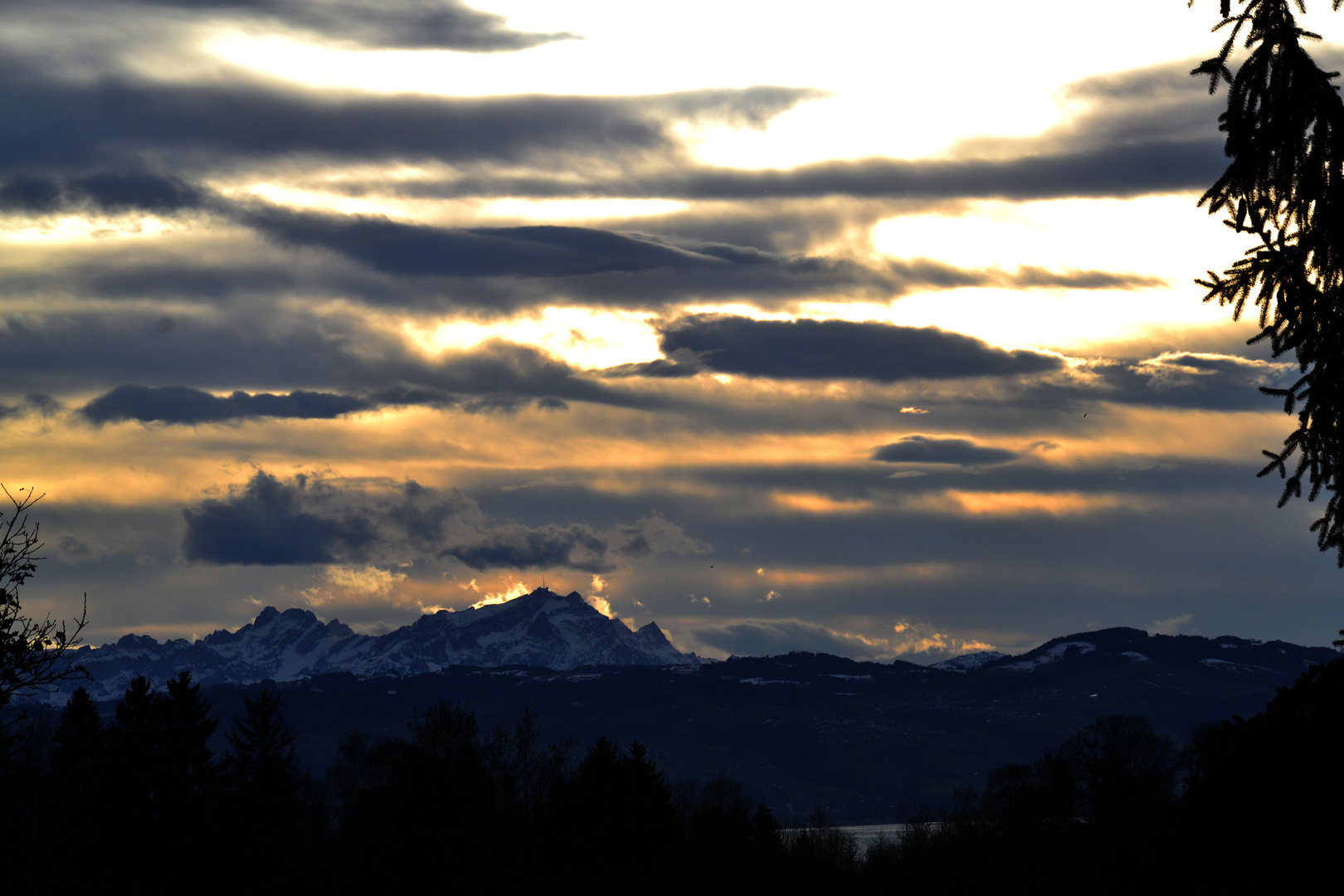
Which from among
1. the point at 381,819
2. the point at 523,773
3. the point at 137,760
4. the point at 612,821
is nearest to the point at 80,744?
the point at 137,760

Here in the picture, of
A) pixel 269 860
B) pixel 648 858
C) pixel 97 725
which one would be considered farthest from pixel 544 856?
pixel 97 725

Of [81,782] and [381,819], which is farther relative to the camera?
[381,819]

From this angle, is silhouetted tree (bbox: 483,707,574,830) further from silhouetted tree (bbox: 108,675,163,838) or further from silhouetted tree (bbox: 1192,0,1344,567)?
silhouetted tree (bbox: 1192,0,1344,567)

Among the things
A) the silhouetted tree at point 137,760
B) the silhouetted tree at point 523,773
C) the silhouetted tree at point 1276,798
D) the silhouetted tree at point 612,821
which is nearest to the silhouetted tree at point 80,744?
the silhouetted tree at point 137,760

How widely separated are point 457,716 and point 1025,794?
55.7 meters

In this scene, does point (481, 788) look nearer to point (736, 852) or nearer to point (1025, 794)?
point (736, 852)

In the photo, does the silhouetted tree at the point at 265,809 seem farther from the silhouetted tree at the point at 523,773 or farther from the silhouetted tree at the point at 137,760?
the silhouetted tree at the point at 523,773

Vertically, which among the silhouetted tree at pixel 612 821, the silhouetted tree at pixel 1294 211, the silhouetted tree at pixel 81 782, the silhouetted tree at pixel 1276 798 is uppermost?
the silhouetted tree at pixel 1294 211

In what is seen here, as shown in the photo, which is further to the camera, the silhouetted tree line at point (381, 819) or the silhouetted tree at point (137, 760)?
the silhouetted tree at point (137, 760)

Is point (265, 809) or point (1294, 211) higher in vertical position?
point (1294, 211)

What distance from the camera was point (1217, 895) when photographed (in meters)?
13.8

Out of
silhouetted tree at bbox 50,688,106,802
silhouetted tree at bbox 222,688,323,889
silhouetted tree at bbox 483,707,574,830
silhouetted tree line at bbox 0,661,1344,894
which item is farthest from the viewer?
silhouetted tree at bbox 483,707,574,830

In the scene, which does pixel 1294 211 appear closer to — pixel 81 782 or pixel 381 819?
pixel 381 819

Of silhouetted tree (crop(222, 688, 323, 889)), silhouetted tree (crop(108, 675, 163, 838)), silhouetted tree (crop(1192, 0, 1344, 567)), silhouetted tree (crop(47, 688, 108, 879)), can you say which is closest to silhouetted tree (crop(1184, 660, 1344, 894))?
silhouetted tree (crop(1192, 0, 1344, 567))
